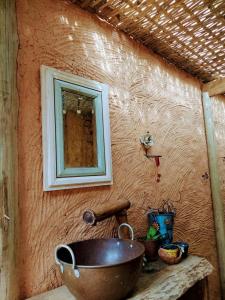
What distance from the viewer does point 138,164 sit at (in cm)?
149

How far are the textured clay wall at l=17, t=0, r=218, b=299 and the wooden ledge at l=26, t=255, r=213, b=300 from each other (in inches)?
4.3

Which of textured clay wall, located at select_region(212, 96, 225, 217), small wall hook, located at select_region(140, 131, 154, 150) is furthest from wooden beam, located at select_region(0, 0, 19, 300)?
textured clay wall, located at select_region(212, 96, 225, 217)

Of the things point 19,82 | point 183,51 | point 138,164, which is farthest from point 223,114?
point 19,82

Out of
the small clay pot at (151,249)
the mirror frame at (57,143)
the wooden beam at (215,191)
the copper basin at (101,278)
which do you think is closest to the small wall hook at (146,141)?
the mirror frame at (57,143)

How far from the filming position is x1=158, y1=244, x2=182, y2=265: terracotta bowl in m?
1.15

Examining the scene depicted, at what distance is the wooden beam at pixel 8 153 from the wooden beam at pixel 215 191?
1828mm

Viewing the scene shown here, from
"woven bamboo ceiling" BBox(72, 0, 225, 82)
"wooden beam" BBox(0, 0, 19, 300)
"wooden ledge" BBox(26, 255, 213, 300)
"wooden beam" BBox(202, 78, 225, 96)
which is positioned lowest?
"wooden ledge" BBox(26, 255, 213, 300)

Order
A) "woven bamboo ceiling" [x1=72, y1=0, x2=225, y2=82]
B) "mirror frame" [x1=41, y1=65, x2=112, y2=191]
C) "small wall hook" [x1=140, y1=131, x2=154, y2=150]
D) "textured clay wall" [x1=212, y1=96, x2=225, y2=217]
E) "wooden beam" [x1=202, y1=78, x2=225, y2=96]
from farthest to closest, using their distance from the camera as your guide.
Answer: "textured clay wall" [x1=212, y1=96, x2=225, y2=217] < "wooden beam" [x1=202, y1=78, x2=225, y2=96] < "small wall hook" [x1=140, y1=131, x2=154, y2=150] < "woven bamboo ceiling" [x1=72, y1=0, x2=225, y2=82] < "mirror frame" [x1=41, y1=65, x2=112, y2=191]

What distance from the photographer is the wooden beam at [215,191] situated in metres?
2.08

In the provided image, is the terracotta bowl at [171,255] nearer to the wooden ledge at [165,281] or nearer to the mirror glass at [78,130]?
the wooden ledge at [165,281]

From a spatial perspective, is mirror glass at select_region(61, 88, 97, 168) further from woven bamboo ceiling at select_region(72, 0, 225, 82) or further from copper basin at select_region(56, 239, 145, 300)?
woven bamboo ceiling at select_region(72, 0, 225, 82)

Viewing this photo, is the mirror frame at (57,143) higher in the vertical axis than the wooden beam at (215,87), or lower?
lower

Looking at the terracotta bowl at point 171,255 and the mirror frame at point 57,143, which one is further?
the terracotta bowl at point 171,255

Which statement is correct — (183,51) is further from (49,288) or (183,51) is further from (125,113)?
(49,288)
